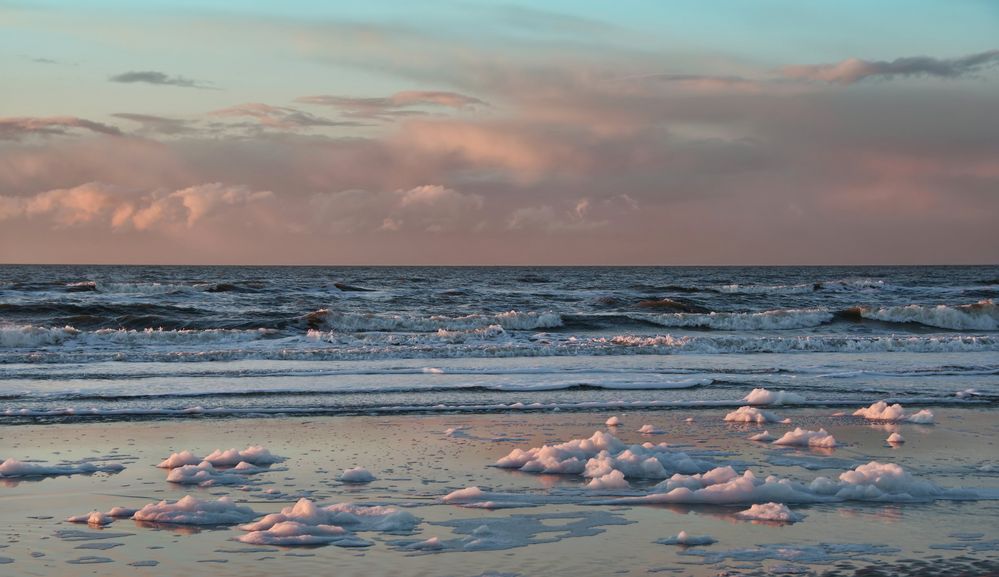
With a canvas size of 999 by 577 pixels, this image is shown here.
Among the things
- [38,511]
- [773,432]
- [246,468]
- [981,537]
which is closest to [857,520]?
[981,537]

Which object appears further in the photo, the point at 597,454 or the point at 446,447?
the point at 446,447

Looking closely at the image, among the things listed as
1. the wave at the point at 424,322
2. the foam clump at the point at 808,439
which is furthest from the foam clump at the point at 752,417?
the wave at the point at 424,322

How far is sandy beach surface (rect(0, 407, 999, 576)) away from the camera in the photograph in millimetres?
6734

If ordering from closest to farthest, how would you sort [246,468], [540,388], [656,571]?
[656,571] → [246,468] → [540,388]

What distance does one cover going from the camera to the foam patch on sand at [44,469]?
Result: 967 cm

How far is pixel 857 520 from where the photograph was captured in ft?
26.0

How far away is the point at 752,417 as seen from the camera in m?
13.4

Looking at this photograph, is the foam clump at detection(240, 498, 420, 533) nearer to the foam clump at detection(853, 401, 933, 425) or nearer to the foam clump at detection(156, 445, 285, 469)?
the foam clump at detection(156, 445, 285, 469)

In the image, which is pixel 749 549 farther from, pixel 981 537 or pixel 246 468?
pixel 246 468

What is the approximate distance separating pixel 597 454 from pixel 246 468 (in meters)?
3.47

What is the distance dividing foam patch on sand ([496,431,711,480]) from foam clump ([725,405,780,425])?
3.28m

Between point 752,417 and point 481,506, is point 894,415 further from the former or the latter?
point 481,506

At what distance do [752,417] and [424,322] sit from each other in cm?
2269

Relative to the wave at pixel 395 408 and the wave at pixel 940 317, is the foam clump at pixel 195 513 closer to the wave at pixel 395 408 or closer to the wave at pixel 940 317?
Answer: the wave at pixel 395 408
